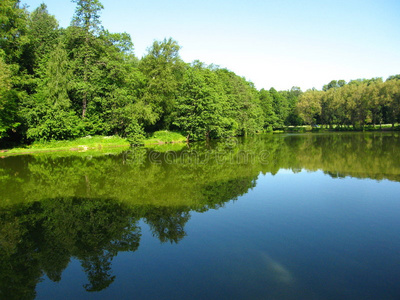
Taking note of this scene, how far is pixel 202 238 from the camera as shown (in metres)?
7.09

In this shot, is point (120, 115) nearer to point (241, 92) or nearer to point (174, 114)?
point (174, 114)

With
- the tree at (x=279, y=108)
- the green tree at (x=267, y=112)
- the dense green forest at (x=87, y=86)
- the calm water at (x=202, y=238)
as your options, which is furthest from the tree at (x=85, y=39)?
the tree at (x=279, y=108)

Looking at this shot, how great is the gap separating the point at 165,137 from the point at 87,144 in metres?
11.9

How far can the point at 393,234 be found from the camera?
22.6 ft

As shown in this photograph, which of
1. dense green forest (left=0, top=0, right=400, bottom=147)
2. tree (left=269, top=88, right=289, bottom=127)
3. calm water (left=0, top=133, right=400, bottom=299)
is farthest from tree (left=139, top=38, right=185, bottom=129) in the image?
tree (left=269, top=88, right=289, bottom=127)

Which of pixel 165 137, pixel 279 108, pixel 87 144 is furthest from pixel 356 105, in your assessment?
pixel 87 144

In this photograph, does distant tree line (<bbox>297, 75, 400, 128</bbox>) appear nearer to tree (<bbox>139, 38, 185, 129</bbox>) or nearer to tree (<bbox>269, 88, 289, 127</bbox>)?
Result: tree (<bbox>269, 88, 289, 127</bbox>)

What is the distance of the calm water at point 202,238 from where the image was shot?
195 inches

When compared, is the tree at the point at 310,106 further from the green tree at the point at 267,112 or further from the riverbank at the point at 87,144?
the riverbank at the point at 87,144

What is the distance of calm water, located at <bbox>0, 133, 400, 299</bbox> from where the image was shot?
4961 mm

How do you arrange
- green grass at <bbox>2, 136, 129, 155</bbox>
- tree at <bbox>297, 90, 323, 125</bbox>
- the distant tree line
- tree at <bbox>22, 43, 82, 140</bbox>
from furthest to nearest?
tree at <bbox>297, 90, 323, 125</bbox> < the distant tree line < tree at <bbox>22, 43, 82, 140</bbox> < green grass at <bbox>2, 136, 129, 155</bbox>

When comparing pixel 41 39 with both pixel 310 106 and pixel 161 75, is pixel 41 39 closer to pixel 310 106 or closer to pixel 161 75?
pixel 161 75

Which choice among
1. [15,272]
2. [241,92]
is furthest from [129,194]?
[241,92]

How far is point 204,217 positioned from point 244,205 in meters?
1.77
